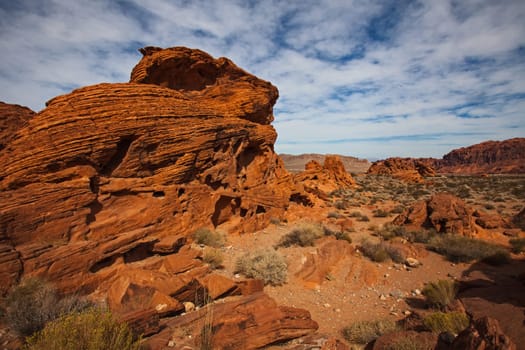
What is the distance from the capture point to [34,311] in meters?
3.98

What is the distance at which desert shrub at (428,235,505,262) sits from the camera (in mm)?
8117

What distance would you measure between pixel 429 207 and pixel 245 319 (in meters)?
11.4

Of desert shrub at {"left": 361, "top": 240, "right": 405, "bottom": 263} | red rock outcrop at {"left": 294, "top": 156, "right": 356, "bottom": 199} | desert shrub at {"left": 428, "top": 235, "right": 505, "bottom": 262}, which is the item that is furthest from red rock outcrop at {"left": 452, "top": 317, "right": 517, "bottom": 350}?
red rock outcrop at {"left": 294, "top": 156, "right": 356, "bottom": 199}

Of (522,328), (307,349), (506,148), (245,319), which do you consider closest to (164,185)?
(245,319)

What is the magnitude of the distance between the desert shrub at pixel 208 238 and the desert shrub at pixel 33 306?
4.53 m

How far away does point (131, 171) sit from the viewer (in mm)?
8820

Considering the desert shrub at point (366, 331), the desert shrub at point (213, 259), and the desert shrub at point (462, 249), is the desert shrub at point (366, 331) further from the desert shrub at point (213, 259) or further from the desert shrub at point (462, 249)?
the desert shrub at point (462, 249)

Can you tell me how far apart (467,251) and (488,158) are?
13282 cm

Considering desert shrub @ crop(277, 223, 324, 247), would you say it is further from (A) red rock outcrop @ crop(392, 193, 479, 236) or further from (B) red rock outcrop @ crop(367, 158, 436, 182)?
(B) red rock outcrop @ crop(367, 158, 436, 182)

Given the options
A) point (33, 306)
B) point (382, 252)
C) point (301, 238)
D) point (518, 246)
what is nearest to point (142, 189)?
point (33, 306)

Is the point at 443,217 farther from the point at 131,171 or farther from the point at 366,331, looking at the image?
the point at 131,171

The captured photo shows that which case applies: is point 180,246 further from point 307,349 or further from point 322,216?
point 322,216

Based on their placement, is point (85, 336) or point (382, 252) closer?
point (85, 336)

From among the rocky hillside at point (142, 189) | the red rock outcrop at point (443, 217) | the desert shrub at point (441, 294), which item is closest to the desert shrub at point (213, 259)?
the rocky hillside at point (142, 189)
